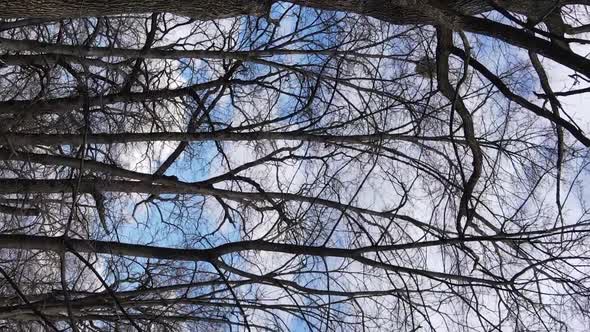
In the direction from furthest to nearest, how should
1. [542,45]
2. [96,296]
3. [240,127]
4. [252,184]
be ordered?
[252,184] < [240,127] < [96,296] < [542,45]

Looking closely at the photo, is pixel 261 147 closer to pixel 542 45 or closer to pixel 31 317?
pixel 31 317

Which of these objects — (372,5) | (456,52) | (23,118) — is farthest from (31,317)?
(456,52)

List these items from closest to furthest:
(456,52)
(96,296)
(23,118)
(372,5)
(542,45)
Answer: (542,45) < (372,5) < (456,52) < (96,296) < (23,118)

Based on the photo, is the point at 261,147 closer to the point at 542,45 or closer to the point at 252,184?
the point at 252,184

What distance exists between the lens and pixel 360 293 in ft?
15.9

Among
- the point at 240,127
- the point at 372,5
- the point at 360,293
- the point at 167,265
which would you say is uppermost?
the point at 240,127

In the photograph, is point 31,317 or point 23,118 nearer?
point 31,317

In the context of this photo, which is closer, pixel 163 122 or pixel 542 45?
pixel 542 45

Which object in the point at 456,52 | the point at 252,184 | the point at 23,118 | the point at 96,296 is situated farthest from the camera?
the point at 252,184

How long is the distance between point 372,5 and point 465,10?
0.78 meters

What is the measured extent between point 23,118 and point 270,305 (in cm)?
334

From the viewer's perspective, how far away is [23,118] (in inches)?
247

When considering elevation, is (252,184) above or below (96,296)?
above

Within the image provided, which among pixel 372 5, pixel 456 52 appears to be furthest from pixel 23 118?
pixel 456 52
